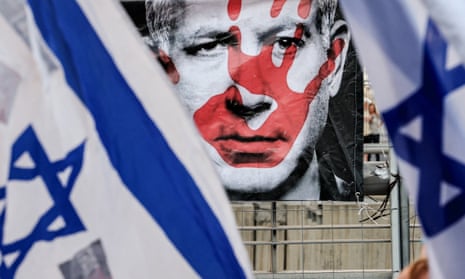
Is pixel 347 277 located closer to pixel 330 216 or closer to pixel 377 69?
pixel 330 216

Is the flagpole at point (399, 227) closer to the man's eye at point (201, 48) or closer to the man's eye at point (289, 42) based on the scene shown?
the man's eye at point (289, 42)

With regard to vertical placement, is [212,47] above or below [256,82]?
above

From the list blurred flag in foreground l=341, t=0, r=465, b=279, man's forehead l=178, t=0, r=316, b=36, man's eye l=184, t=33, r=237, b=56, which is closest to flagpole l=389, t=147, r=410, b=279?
man's forehead l=178, t=0, r=316, b=36

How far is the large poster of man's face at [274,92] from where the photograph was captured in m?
7.55

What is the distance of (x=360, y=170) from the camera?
7.56 meters

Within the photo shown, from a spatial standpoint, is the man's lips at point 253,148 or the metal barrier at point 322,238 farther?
the metal barrier at point 322,238

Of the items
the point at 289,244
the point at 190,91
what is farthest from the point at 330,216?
the point at 190,91

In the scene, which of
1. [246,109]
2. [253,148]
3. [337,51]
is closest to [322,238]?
[253,148]

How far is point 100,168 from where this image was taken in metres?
3.61

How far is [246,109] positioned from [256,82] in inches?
6.6

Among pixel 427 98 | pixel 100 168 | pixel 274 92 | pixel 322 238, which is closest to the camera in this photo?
pixel 427 98

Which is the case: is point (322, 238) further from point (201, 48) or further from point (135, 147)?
point (135, 147)

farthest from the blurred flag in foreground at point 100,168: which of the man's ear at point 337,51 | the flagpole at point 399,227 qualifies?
the flagpole at point 399,227

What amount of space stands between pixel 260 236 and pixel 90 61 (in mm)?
4694
